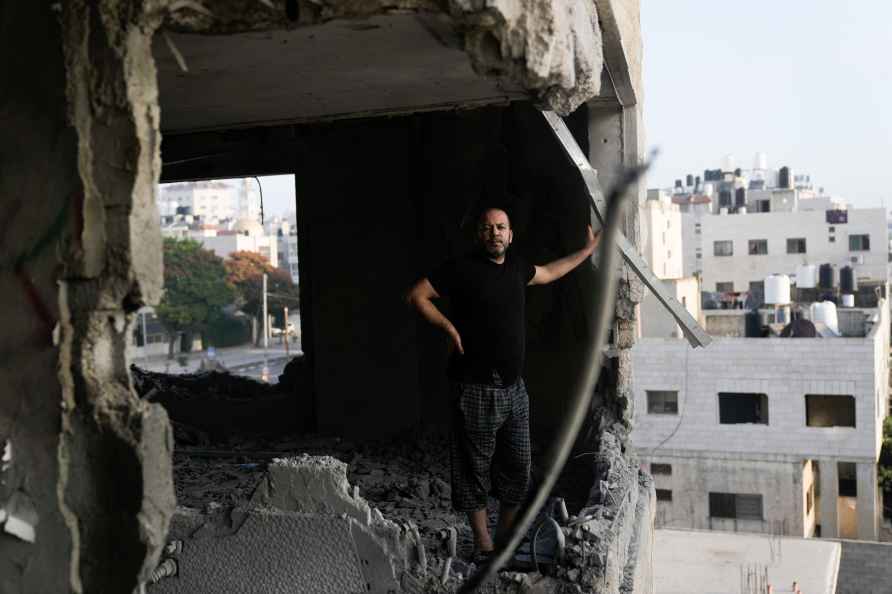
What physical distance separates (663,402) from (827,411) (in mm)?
3661

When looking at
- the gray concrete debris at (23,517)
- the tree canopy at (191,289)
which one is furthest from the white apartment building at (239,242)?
the gray concrete debris at (23,517)

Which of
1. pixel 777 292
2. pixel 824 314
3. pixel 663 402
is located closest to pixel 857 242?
pixel 777 292

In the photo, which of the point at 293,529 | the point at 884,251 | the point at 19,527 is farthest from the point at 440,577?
the point at 884,251

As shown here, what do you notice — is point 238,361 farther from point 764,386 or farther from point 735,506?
point 764,386

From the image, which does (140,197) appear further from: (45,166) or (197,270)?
(197,270)

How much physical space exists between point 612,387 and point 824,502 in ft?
63.0

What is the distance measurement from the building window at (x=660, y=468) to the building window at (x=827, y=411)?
10.9 feet

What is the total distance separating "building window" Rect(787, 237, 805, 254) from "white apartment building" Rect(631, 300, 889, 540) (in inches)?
598

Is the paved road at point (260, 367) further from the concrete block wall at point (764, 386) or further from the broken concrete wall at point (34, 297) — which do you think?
the broken concrete wall at point (34, 297)

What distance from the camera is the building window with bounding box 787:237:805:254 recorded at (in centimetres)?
3953

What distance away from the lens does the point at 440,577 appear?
5.18m

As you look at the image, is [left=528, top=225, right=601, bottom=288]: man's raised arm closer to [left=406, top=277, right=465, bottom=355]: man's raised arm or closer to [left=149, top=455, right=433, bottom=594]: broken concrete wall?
[left=406, top=277, right=465, bottom=355]: man's raised arm

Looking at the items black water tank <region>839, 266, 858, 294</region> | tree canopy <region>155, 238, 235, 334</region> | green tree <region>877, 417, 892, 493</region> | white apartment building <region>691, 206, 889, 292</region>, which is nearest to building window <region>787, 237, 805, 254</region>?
white apartment building <region>691, 206, 889, 292</region>

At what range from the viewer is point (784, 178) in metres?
47.4
